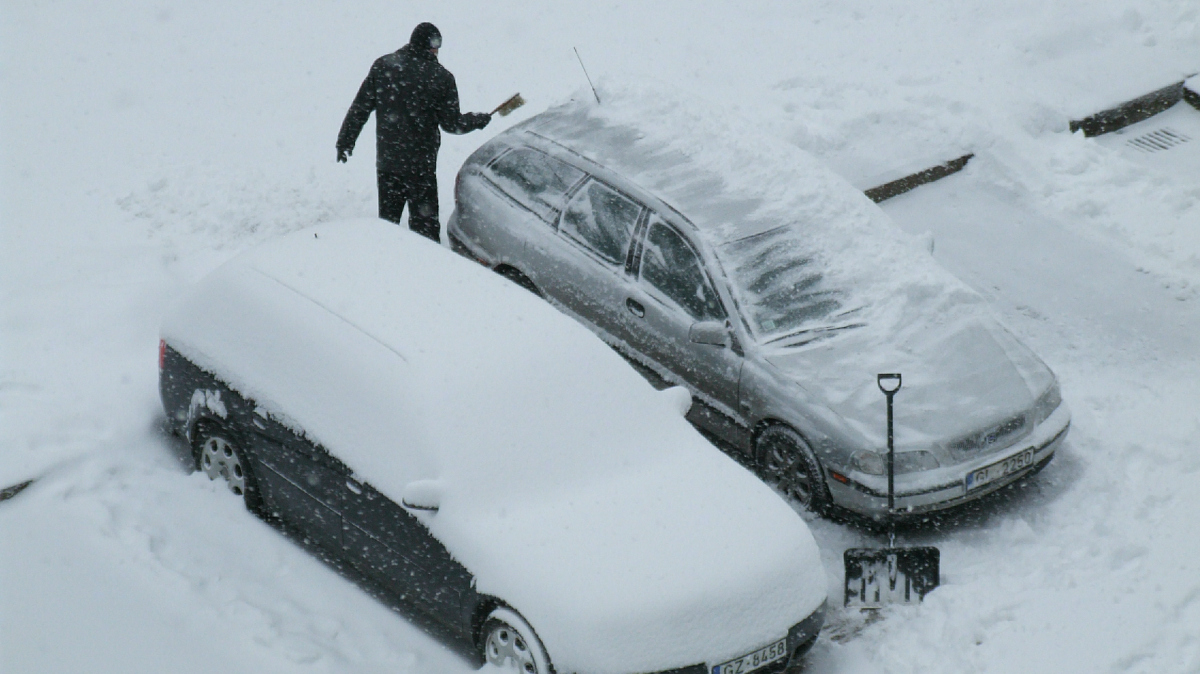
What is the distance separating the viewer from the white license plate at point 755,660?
5.28 meters

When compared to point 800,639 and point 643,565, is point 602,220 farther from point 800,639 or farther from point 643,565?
point 800,639

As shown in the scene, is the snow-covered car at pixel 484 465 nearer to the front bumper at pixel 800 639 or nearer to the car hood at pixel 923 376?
the front bumper at pixel 800 639

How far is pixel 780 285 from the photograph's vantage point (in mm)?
7266

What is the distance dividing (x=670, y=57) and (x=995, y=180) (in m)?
3.34

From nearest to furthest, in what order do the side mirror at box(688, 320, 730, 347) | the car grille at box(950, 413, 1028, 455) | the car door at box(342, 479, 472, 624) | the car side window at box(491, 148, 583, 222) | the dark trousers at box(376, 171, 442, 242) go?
the car door at box(342, 479, 472, 624) → the car grille at box(950, 413, 1028, 455) → the side mirror at box(688, 320, 730, 347) → the car side window at box(491, 148, 583, 222) → the dark trousers at box(376, 171, 442, 242)

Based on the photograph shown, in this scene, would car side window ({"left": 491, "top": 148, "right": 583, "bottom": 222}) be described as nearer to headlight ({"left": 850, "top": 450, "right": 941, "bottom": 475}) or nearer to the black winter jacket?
the black winter jacket

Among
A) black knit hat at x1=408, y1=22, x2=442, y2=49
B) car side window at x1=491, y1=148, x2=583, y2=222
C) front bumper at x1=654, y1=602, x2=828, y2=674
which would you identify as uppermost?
black knit hat at x1=408, y1=22, x2=442, y2=49

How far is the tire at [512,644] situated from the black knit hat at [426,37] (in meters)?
4.71

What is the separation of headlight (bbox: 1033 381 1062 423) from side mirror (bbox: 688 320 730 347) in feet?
5.96

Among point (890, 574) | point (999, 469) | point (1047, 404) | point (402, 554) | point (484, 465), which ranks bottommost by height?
point (890, 574)

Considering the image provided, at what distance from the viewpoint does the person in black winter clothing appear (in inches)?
341

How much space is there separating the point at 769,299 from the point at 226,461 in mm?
3249

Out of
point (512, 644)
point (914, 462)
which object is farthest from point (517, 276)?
point (512, 644)

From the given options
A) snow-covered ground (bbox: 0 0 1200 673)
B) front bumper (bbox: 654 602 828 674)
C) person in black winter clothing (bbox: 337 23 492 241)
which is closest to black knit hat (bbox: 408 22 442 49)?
person in black winter clothing (bbox: 337 23 492 241)
